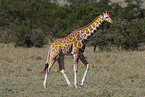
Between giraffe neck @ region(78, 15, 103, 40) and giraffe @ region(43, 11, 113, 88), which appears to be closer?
giraffe @ region(43, 11, 113, 88)

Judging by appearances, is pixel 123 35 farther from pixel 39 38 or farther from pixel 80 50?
pixel 80 50

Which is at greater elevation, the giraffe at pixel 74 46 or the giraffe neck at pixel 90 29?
the giraffe neck at pixel 90 29

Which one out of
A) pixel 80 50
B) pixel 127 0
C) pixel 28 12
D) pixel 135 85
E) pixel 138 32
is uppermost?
pixel 127 0

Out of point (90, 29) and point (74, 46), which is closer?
point (74, 46)

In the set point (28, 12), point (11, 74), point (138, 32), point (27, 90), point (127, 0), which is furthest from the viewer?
point (127, 0)

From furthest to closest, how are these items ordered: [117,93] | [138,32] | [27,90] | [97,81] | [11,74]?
[138,32] < [11,74] < [97,81] < [27,90] < [117,93]

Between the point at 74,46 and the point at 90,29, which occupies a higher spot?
the point at 90,29

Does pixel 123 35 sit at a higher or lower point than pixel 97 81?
higher

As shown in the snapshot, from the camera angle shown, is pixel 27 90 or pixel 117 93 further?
pixel 27 90

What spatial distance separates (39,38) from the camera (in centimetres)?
2511

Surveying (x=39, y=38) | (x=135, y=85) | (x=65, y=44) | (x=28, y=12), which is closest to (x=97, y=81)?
(x=135, y=85)

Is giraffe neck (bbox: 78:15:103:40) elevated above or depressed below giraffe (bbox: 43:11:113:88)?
above

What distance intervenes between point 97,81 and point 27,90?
2769 mm

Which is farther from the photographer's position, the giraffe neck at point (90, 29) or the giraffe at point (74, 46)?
the giraffe neck at point (90, 29)
